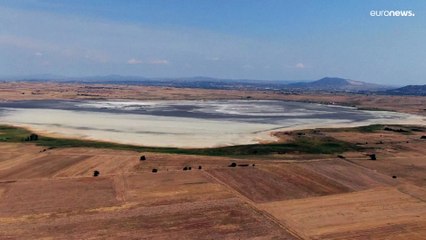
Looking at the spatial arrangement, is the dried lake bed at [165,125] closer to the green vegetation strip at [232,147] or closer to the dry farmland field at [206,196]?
the green vegetation strip at [232,147]

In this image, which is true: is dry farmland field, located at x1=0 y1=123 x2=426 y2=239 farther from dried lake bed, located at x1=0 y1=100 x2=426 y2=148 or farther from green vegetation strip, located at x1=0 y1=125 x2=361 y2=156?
dried lake bed, located at x1=0 y1=100 x2=426 y2=148

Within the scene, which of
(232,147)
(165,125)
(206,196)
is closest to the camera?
(206,196)

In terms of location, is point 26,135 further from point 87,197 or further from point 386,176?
point 386,176

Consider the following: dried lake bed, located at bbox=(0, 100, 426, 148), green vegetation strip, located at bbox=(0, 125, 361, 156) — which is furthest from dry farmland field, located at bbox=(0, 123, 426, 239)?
dried lake bed, located at bbox=(0, 100, 426, 148)

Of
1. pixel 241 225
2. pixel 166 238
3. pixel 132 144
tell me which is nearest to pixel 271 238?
pixel 241 225

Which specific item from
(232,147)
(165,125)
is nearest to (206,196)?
(232,147)

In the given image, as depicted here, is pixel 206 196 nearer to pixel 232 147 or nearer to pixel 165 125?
pixel 232 147
